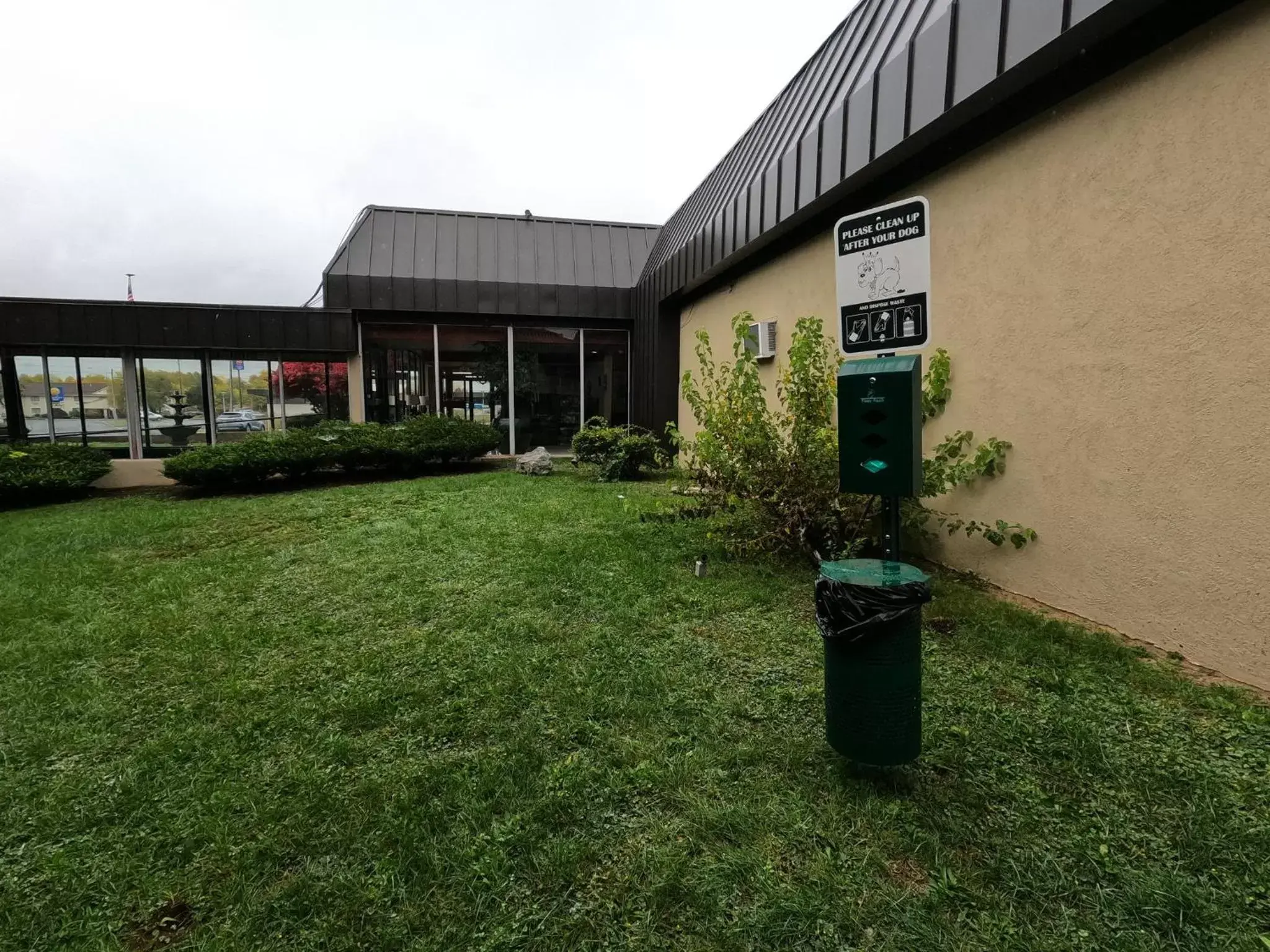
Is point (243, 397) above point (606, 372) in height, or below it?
below

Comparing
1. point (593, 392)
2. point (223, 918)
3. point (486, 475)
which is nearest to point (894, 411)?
point (223, 918)

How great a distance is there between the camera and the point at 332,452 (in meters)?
10.2

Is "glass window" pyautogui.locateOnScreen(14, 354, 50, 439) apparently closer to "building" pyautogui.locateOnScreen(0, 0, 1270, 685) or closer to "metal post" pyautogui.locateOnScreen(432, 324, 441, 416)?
"metal post" pyautogui.locateOnScreen(432, 324, 441, 416)

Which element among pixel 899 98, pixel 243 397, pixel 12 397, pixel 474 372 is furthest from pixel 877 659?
pixel 12 397

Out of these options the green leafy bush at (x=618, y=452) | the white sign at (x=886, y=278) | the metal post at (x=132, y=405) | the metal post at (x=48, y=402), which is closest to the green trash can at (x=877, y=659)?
the white sign at (x=886, y=278)

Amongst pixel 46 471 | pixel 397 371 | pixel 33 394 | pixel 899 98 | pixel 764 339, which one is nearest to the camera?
pixel 899 98

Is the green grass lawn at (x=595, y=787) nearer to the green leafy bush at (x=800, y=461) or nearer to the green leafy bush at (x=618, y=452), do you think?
the green leafy bush at (x=800, y=461)

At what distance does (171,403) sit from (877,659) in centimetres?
1524

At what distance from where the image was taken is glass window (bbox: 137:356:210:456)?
1284cm

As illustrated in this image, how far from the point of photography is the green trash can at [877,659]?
2.25 meters

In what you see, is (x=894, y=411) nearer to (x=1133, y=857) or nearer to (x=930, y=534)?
(x=1133, y=857)

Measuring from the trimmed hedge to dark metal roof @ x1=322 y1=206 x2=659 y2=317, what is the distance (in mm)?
3177

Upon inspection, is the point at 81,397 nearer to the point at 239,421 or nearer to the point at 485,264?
the point at 239,421

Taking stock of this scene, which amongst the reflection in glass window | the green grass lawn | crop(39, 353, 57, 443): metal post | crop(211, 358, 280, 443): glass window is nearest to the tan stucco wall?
the green grass lawn
